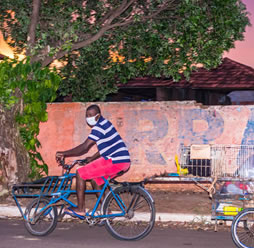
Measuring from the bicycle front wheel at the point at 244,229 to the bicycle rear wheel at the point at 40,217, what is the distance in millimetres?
2664

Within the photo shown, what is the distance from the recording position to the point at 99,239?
24.4 feet

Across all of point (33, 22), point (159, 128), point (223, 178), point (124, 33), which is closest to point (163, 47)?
point (124, 33)

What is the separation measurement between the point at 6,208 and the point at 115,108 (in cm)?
401

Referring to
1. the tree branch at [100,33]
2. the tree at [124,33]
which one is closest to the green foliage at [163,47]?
the tree at [124,33]

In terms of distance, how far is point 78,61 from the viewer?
43.9 ft

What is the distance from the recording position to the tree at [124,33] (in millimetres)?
11312

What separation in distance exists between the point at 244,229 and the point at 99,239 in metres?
2.10

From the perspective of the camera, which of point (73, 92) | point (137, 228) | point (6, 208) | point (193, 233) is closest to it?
point (137, 228)

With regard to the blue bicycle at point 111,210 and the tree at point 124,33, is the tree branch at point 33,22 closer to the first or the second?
the tree at point 124,33

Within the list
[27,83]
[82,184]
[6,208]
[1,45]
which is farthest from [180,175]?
[1,45]

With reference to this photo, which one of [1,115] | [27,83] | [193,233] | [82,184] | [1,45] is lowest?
[193,233]

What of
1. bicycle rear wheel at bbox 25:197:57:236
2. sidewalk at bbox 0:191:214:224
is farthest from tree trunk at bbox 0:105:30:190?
bicycle rear wheel at bbox 25:197:57:236

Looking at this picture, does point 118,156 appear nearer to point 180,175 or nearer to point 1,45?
point 180,175

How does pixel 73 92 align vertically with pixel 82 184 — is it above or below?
above
